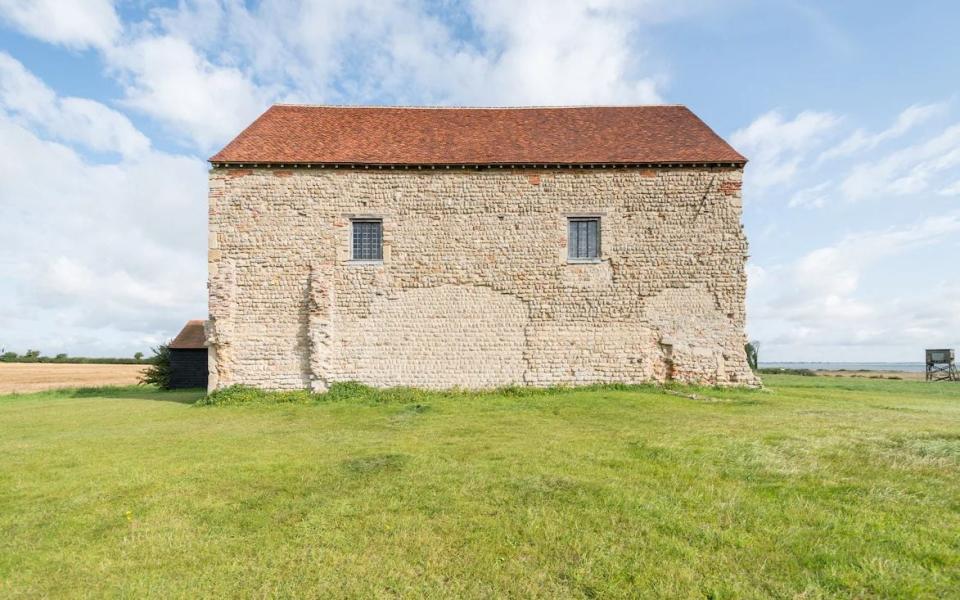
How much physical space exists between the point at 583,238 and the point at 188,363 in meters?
17.3

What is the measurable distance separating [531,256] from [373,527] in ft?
37.7

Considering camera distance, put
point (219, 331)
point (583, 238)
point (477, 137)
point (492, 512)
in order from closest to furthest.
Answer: point (492, 512) < point (219, 331) < point (583, 238) < point (477, 137)

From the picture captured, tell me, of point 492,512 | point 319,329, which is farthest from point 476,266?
point 492,512

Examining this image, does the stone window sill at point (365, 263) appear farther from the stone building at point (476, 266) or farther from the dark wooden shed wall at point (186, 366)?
the dark wooden shed wall at point (186, 366)

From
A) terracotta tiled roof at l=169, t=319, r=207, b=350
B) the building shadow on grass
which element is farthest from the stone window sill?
terracotta tiled roof at l=169, t=319, r=207, b=350

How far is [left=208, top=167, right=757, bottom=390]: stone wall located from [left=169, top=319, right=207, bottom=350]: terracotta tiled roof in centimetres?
745

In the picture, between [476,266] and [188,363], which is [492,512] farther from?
[188,363]

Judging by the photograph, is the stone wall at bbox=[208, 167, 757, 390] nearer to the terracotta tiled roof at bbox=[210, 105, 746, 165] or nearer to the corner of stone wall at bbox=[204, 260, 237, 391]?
the corner of stone wall at bbox=[204, 260, 237, 391]

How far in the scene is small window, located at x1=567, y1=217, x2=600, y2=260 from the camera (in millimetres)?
15172

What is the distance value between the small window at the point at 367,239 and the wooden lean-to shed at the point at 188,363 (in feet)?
32.5

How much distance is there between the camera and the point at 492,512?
4660mm

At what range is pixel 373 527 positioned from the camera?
4.37 m

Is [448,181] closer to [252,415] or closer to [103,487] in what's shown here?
[252,415]

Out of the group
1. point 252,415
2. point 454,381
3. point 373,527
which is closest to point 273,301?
point 252,415
